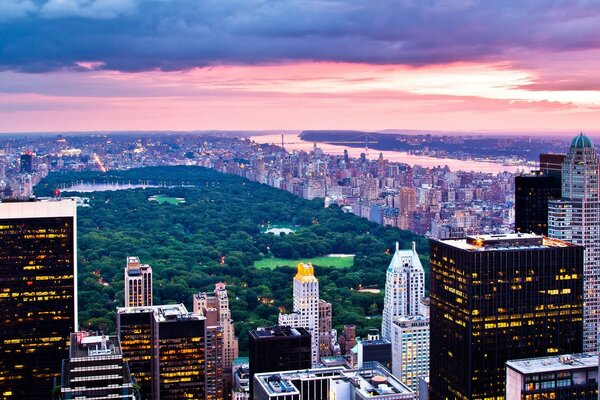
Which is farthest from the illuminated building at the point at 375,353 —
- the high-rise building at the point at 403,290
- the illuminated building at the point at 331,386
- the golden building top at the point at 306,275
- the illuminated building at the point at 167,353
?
the illuminated building at the point at 331,386

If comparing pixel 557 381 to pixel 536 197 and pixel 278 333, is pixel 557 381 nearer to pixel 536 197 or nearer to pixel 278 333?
pixel 278 333

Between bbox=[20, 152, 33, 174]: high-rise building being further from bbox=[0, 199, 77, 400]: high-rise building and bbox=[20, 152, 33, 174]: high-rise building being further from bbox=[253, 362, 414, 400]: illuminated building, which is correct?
bbox=[253, 362, 414, 400]: illuminated building

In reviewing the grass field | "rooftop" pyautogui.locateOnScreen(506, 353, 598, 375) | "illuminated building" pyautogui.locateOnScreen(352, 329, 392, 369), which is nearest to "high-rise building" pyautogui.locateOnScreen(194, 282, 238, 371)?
"illuminated building" pyautogui.locateOnScreen(352, 329, 392, 369)

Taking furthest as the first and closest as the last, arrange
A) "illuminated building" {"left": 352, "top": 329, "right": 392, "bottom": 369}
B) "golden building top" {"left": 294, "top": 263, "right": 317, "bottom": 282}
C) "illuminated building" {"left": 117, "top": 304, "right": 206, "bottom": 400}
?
"golden building top" {"left": 294, "top": 263, "right": 317, "bottom": 282}
"illuminated building" {"left": 352, "top": 329, "right": 392, "bottom": 369}
"illuminated building" {"left": 117, "top": 304, "right": 206, "bottom": 400}

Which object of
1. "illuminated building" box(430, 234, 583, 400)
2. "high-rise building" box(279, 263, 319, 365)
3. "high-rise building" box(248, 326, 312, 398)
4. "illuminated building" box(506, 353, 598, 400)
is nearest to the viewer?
"illuminated building" box(506, 353, 598, 400)

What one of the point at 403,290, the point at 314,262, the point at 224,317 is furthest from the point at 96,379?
the point at 314,262

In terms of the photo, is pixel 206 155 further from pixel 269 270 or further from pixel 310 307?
pixel 310 307

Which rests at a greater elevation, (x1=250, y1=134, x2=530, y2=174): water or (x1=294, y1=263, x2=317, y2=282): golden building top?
(x1=250, y1=134, x2=530, y2=174): water
